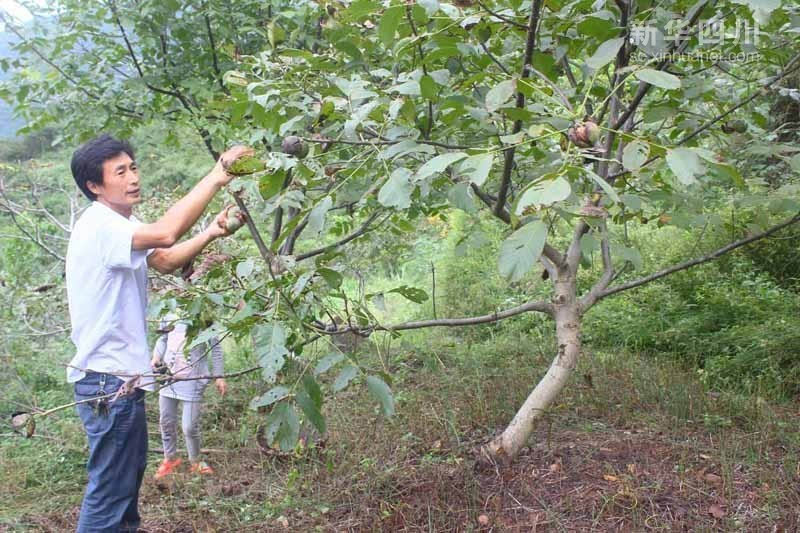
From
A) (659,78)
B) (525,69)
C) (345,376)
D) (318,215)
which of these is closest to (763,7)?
(659,78)

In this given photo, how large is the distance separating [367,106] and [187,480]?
249cm

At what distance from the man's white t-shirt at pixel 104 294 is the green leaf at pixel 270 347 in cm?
83

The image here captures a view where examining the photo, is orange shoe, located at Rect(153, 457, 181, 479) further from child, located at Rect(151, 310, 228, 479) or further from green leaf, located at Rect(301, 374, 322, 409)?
green leaf, located at Rect(301, 374, 322, 409)

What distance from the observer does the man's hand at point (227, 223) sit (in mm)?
1954

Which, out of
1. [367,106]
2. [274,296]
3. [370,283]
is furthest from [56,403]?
[370,283]

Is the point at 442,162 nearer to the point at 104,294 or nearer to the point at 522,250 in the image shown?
the point at 522,250

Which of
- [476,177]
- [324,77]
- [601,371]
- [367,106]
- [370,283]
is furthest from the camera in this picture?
[370,283]

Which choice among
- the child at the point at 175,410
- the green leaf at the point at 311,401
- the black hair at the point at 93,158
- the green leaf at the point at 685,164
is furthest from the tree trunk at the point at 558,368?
the black hair at the point at 93,158

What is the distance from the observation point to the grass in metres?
2.40

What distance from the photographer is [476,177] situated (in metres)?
1.17

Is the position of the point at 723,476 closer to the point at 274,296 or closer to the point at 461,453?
the point at 461,453

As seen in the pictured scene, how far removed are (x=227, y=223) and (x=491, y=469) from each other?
1.58 meters

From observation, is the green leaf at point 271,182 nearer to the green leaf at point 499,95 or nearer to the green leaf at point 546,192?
the green leaf at point 499,95

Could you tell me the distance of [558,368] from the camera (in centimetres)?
265
